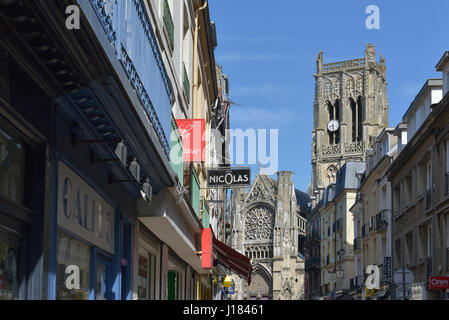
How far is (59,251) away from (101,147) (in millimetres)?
1466

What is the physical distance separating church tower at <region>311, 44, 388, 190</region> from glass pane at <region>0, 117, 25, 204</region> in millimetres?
102363

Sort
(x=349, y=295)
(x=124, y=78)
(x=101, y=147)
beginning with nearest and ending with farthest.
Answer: (x=124, y=78), (x=101, y=147), (x=349, y=295)

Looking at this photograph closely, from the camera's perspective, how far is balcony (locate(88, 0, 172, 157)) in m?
6.98

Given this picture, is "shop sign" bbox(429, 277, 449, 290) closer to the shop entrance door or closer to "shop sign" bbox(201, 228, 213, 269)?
"shop sign" bbox(201, 228, 213, 269)

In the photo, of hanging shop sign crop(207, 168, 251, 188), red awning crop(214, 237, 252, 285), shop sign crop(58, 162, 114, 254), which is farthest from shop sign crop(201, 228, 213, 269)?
shop sign crop(58, 162, 114, 254)

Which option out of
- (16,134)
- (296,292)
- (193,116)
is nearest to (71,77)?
(16,134)

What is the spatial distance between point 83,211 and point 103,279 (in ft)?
5.88

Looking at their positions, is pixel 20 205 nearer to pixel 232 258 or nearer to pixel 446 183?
pixel 232 258

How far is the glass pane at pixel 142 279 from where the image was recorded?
41.6 feet

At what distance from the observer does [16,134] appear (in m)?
5.88

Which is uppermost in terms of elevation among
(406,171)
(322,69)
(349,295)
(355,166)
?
(322,69)

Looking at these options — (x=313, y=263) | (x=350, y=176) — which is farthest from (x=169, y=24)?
(x=313, y=263)

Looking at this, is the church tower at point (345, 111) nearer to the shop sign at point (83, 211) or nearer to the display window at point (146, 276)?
the display window at point (146, 276)
